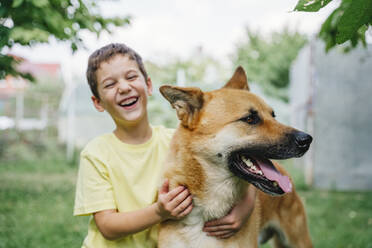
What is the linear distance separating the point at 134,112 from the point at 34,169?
768 centimetres

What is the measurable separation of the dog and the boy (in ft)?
0.25

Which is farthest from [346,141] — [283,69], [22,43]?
[283,69]

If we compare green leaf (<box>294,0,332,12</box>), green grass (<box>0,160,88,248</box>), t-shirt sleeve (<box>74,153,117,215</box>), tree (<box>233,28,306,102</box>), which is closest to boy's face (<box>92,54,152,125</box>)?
t-shirt sleeve (<box>74,153,117,215</box>)

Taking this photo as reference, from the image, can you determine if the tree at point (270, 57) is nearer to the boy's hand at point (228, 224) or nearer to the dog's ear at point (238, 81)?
the dog's ear at point (238, 81)

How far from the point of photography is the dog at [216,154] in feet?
6.63

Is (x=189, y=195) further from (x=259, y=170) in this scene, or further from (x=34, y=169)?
(x=34, y=169)

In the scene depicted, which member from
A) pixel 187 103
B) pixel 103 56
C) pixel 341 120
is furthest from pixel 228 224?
pixel 341 120

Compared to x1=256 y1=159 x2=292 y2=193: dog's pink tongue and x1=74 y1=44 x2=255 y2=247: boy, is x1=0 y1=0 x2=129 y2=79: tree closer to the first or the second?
x1=74 y1=44 x2=255 y2=247: boy

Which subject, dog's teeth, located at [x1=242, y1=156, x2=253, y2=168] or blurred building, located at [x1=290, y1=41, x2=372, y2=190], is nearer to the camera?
dog's teeth, located at [x1=242, y1=156, x2=253, y2=168]

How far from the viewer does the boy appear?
212cm

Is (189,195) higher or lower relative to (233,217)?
higher

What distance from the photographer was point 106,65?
2.36 m

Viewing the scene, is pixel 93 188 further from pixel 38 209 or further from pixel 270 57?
pixel 270 57

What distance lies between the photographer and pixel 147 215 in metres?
2.03
